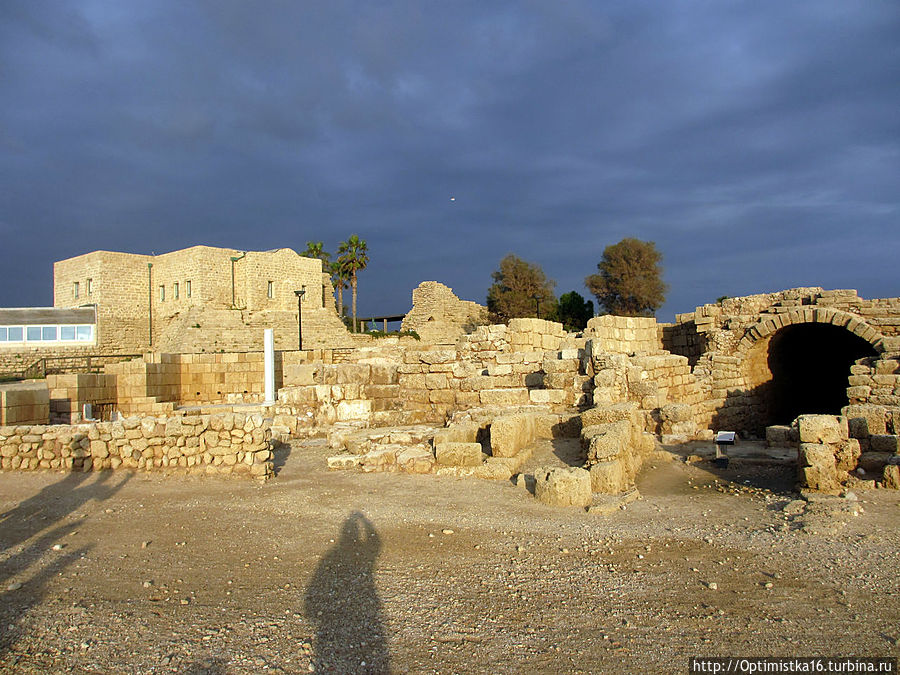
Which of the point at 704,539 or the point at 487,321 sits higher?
the point at 487,321

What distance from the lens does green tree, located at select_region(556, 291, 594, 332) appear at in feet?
137

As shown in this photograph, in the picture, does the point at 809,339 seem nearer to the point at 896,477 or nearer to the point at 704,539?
the point at 896,477

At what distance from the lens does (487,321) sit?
41.5 meters

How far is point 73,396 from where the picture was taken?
17188mm

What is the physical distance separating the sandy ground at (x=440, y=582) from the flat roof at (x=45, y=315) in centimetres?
3437

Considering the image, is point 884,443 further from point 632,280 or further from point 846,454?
point 632,280

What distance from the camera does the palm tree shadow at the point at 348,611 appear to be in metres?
2.95

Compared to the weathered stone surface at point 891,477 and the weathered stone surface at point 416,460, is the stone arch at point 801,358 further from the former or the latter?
the weathered stone surface at point 416,460

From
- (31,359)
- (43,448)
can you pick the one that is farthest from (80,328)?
(43,448)

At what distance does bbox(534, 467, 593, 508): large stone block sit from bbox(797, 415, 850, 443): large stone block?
95.4 inches

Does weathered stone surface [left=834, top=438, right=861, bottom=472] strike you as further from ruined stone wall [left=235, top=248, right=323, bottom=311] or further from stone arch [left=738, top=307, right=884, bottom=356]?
ruined stone wall [left=235, top=248, right=323, bottom=311]

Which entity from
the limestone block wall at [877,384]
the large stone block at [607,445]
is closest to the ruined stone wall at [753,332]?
the limestone block wall at [877,384]

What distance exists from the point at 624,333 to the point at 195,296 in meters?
32.4

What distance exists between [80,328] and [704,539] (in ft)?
137
